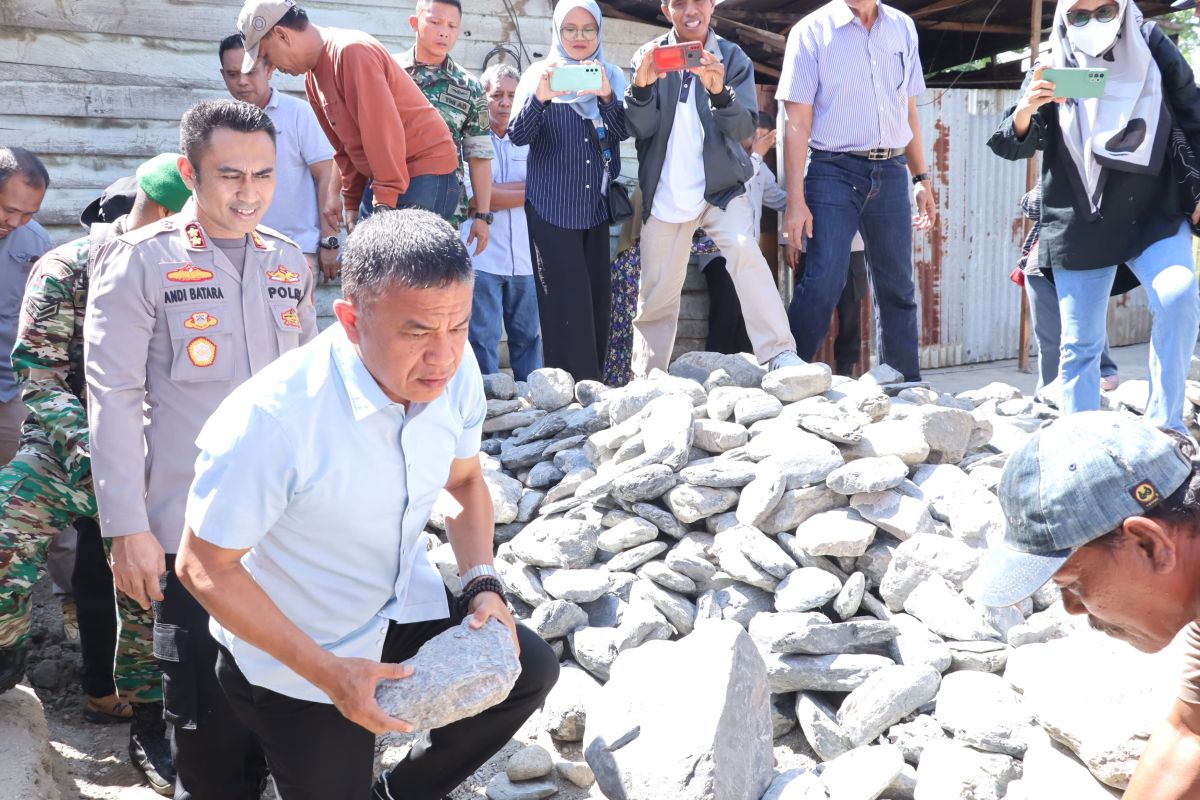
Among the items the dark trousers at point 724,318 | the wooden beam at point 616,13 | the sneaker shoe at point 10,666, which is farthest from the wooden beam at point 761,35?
the sneaker shoe at point 10,666

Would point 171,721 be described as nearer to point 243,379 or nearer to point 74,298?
point 243,379

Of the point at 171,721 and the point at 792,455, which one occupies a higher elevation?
the point at 792,455

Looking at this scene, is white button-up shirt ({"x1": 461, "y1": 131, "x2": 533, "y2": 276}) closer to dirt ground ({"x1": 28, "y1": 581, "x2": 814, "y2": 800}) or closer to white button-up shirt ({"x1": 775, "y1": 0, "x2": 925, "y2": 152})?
white button-up shirt ({"x1": 775, "y1": 0, "x2": 925, "y2": 152})

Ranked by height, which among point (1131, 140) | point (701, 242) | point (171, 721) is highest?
point (1131, 140)

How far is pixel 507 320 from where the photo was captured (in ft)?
20.4

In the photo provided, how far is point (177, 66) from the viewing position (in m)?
6.03

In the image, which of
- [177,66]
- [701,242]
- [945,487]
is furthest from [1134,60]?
[177,66]

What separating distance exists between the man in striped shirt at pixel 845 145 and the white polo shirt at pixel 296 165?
221cm

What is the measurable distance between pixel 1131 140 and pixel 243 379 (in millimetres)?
3359

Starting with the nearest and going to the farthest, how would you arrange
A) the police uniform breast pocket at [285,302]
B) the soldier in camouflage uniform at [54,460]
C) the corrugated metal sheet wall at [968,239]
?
the police uniform breast pocket at [285,302], the soldier in camouflage uniform at [54,460], the corrugated metal sheet wall at [968,239]

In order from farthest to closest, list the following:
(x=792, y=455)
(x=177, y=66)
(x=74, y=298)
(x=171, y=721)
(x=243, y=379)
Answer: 1. (x=177, y=66)
2. (x=792, y=455)
3. (x=74, y=298)
4. (x=243, y=379)
5. (x=171, y=721)

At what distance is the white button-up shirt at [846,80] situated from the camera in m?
4.91

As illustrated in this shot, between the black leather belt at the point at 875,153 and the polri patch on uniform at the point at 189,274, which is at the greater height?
the black leather belt at the point at 875,153

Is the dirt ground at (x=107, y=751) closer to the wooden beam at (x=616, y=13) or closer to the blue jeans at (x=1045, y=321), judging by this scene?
the blue jeans at (x=1045, y=321)
